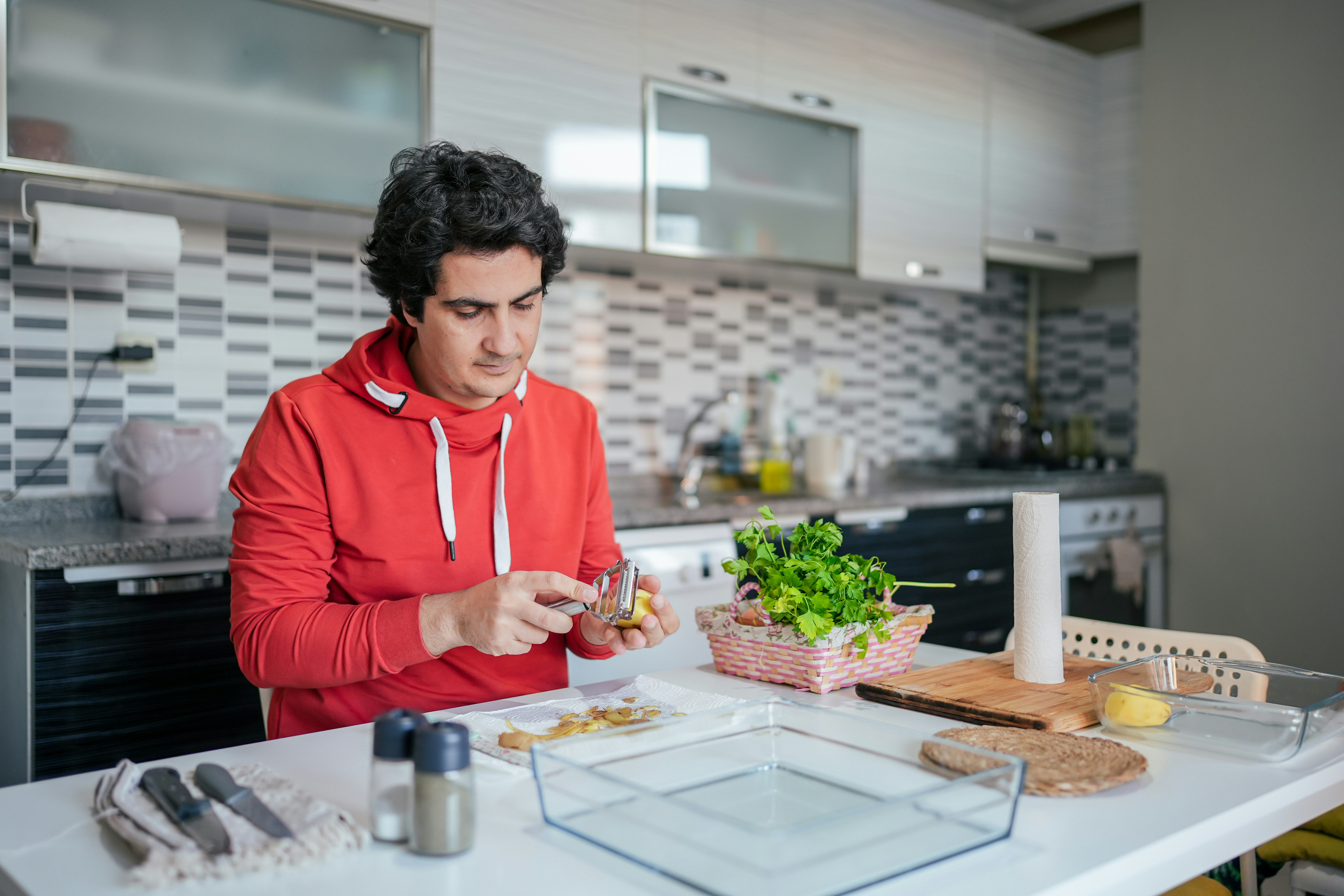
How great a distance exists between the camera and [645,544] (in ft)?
8.20

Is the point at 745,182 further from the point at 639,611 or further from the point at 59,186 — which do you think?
the point at 639,611

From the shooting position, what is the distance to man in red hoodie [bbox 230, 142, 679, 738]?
127 cm

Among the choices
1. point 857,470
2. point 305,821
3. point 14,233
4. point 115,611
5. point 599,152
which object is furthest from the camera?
point 857,470

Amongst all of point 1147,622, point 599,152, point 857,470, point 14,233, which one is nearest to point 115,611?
point 14,233

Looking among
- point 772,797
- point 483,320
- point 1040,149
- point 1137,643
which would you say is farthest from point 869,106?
point 772,797

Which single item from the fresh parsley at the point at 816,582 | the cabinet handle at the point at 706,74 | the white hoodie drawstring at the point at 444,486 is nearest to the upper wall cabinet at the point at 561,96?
the cabinet handle at the point at 706,74

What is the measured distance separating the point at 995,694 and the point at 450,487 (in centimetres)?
79

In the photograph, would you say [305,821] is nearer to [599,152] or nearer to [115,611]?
[115,611]

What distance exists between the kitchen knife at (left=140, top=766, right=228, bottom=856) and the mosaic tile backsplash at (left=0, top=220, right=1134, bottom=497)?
67.1 inches

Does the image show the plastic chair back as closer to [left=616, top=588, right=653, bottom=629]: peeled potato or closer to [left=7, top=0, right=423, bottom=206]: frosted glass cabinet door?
[left=616, top=588, right=653, bottom=629]: peeled potato

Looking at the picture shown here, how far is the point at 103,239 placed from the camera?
2080 millimetres

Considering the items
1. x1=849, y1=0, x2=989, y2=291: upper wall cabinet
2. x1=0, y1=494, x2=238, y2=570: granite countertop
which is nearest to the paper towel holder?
x1=0, y1=494, x2=238, y2=570: granite countertop

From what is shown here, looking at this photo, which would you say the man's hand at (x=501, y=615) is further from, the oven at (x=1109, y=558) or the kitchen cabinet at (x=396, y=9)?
the oven at (x=1109, y=558)

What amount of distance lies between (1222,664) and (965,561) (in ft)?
6.59
